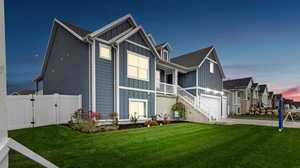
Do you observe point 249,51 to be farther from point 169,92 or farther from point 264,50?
point 169,92

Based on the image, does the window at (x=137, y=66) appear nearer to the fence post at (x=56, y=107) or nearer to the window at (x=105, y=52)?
the window at (x=105, y=52)

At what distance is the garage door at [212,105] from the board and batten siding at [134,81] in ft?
21.9

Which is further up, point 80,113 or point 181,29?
point 181,29

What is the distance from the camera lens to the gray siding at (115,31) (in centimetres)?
1028

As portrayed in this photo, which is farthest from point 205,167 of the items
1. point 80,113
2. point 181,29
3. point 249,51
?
point 249,51

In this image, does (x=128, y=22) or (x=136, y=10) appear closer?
(x=128, y=22)

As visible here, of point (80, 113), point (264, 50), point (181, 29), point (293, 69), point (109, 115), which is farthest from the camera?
point (293, 69)

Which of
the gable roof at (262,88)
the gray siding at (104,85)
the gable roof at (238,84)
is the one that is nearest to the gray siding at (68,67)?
the gray siding at (104,85)

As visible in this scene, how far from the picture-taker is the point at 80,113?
28.1 feet

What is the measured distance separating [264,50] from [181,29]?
12.6 meters

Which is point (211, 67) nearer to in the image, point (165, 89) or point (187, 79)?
point (187, 79)

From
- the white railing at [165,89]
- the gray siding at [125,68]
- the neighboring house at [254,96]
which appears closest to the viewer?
the gray siding at [125,68]

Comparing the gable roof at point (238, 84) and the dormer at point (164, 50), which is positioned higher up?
the dormer at point (164, 50)

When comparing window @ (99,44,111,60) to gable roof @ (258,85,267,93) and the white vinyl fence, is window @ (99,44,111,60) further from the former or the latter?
gable roof @ (258,85,267,93)
